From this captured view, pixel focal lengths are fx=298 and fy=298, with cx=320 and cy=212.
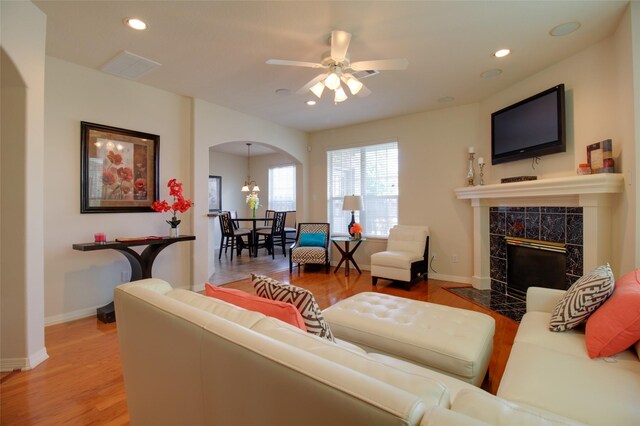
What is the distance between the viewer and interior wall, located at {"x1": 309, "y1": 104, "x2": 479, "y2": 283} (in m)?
4.52

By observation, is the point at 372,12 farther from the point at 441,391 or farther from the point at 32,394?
the point at 32,394

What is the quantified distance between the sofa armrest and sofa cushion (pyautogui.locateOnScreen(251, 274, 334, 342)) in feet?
5.56

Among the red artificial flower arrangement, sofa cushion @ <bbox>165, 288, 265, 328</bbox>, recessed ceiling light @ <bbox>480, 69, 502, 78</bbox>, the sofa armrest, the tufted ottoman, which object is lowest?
the tufted ottoman

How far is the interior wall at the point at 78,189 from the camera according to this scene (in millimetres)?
2975

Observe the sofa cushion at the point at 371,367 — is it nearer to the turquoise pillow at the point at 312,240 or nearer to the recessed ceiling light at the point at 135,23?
the recessed ceiling light at the point at 135,23

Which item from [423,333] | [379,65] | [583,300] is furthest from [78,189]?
[583,300]

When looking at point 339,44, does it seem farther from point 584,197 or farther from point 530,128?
point 584,197

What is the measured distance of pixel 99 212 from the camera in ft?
10.8

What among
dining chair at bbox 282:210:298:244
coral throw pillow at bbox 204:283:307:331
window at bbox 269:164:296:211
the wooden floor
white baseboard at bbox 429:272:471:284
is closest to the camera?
coral throw pillow at bbox 204:283:307:331

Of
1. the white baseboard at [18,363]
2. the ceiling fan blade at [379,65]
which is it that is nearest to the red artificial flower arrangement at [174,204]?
the white baseboard at [18,363]

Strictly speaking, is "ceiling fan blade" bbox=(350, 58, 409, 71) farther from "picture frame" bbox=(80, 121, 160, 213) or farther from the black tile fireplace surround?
"picture frame" bbox=(80, 121, 160, 213)

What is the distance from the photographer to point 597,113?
284 cm

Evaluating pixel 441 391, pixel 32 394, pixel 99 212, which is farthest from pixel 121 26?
pixel 441 391

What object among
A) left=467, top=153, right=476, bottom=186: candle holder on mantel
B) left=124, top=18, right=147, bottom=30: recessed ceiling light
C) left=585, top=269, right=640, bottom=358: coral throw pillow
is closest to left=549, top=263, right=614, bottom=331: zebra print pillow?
left=585, top=269, right=640, bottom=358: coral throw pillow
